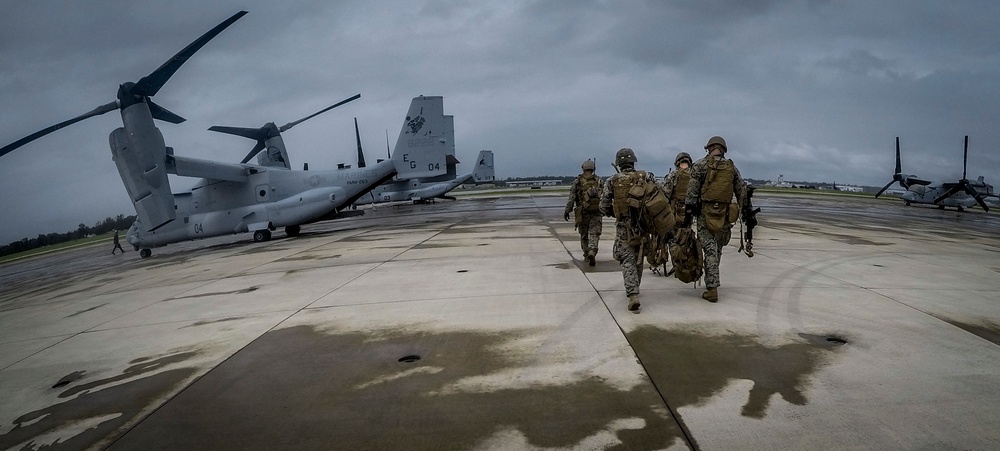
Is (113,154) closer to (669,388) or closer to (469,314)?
(469,314)

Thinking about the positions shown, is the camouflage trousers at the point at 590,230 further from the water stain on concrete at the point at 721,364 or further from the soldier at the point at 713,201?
the water stain on concrete at the point at 721,364

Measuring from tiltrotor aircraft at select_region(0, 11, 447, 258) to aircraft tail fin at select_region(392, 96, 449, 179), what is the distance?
0.04 m

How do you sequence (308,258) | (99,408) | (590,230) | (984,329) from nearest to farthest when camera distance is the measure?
(99,408) → (984,329) → (590,230) → (308,258)

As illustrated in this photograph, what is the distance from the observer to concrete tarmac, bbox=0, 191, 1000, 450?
123 inches

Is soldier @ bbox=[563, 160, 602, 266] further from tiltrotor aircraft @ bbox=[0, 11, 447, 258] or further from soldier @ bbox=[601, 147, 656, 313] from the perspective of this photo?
tiltrotor aircraft @ bbox=[0, 11, 447, 258]

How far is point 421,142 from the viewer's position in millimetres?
20359

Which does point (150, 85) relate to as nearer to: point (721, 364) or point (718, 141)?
point (718, 141)

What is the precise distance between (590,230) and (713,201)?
9.56 feet

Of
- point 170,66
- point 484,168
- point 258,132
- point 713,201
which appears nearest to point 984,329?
point 713,201

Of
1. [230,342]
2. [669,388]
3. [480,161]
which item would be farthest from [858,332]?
[480,161]

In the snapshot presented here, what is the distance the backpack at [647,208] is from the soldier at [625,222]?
7cm

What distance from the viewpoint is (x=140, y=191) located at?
1622 cm

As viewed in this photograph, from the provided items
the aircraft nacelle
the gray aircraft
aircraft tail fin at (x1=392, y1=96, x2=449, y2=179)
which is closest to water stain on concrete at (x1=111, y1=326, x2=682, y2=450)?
the aircraft nacelle

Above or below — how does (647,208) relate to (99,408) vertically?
above
